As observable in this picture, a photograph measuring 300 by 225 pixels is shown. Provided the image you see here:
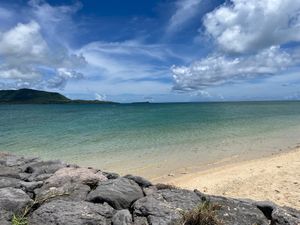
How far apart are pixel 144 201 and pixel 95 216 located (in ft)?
3.60

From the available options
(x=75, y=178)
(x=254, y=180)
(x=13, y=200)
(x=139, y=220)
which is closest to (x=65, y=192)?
(x=75, y=178)

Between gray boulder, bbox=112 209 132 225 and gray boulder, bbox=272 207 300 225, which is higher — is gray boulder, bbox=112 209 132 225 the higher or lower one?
the higher one

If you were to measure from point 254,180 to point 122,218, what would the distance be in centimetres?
921

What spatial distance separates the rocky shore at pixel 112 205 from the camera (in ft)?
18.8

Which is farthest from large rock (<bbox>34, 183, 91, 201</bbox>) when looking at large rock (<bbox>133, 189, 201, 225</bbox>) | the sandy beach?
the sandy beach

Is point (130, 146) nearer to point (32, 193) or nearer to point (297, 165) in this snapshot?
point (297, 165)

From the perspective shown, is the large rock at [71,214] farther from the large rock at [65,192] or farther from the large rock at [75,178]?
the large rock at [75,178]

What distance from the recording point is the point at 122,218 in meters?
5.77

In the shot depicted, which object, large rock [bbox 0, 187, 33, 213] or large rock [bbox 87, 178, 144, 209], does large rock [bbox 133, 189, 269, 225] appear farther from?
large rock [bbox 0, 187, 33, 213]

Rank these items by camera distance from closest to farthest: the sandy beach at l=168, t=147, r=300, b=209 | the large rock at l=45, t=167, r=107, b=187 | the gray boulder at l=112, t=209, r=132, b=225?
the gray boulder at l=112, t=209, r=132, b=225 → the large rock at l=45, t=167, r=107, b=187 → the sandy beach at l=168, t=147, r=300, b=209

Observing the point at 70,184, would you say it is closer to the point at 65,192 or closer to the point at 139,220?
the point at 65,192

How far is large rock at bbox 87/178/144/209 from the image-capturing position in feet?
21.0

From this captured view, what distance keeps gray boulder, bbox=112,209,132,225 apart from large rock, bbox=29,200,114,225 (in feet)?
0.45

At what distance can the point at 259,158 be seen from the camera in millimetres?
19344
